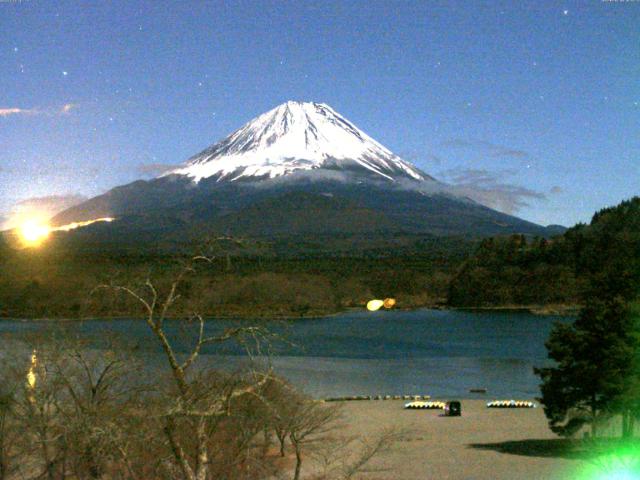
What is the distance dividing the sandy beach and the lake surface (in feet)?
12.8

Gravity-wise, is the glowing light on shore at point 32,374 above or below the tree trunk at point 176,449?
below

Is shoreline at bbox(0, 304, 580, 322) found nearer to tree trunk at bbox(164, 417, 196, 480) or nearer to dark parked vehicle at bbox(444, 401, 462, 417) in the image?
dark parked vehicle at bbox(444, 401, 462, 417)

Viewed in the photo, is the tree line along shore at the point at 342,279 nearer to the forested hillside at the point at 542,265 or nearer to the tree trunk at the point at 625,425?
the forested hillside at the point at 542,265

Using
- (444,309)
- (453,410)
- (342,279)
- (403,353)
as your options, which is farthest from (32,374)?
(342,279)

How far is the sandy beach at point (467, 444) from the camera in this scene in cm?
1709

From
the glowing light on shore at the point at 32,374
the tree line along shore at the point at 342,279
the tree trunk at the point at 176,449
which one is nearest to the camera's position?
the tree trunk at the point at 176,449

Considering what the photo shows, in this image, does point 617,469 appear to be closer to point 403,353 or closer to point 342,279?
point 403,353

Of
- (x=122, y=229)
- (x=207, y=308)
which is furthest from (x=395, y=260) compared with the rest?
(x=122, y=229)

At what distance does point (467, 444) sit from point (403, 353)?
32531 millimetres

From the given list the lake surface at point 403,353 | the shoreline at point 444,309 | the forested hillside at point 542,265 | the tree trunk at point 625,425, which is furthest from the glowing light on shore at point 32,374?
the forested hillside at point 542,265

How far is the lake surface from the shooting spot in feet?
118

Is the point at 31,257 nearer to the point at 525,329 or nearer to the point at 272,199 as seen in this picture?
the point at 525,329

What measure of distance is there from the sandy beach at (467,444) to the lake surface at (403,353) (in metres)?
3.91

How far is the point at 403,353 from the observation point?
53750 millimetres
